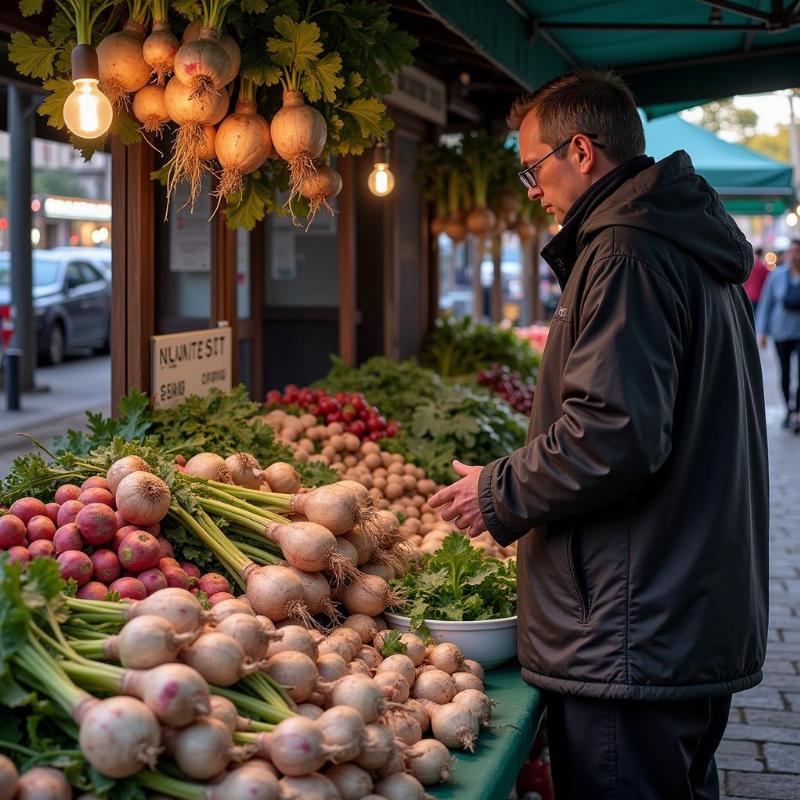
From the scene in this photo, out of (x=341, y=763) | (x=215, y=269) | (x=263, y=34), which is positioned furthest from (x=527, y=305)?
(x=341, y=763)

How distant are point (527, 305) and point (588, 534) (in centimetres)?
1518

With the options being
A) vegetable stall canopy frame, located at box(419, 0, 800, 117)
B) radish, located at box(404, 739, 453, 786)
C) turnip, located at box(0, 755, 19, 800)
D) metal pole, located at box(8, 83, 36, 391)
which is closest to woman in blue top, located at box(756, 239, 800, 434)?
vegetable stall canopy frame, located at box(419, 0, 800, 117)

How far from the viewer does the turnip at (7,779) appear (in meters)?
1.79

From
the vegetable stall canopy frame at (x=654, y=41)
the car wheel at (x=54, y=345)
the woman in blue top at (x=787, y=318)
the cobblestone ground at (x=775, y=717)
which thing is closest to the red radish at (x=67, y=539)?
the vegetable stall canopy frame at (x=654, y=41)

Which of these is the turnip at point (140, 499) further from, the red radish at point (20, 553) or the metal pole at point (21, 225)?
the metal pole at point (21, 225)

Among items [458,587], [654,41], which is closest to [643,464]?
[458,587]

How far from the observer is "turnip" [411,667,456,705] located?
2656mm

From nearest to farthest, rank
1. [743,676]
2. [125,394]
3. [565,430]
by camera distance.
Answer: [565,430] < [743,676] < [125,394]

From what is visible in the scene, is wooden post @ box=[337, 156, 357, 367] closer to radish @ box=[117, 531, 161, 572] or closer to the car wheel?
radish @ box=[117, 531, 161, 572]

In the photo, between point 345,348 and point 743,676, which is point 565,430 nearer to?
point 743,676

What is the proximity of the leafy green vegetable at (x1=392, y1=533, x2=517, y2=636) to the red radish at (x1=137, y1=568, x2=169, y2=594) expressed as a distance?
28.2 inches

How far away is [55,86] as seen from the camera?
321 centimetres

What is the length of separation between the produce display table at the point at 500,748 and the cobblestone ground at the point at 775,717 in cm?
189

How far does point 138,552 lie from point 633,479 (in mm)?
1179
